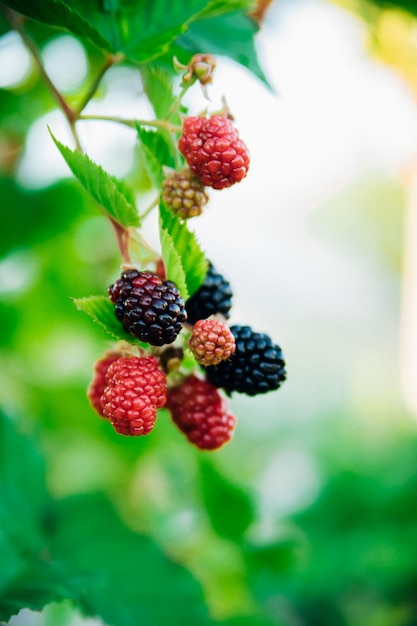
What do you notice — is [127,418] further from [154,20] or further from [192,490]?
[192,490]

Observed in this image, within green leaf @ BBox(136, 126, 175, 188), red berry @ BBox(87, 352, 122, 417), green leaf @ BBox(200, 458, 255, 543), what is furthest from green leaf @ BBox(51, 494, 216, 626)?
green leaf @ BBox(136, 126, 175, 188)

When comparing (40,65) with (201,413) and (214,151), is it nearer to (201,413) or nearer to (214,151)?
(214,151)

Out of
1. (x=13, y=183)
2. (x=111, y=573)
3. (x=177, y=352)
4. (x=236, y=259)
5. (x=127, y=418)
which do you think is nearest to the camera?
(x=127, y=418)

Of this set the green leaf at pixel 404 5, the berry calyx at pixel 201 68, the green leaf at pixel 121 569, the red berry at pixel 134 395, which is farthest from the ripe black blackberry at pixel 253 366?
the green leaf at pixel 404 5

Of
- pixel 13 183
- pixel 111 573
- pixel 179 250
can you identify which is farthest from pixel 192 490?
pixel 179 250

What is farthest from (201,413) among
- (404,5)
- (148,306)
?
(404,5)

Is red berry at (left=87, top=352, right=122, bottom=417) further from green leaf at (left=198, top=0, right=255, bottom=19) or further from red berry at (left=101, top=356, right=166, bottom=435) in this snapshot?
green leaf at (left=198, top=0, right=255, bottom=19)
